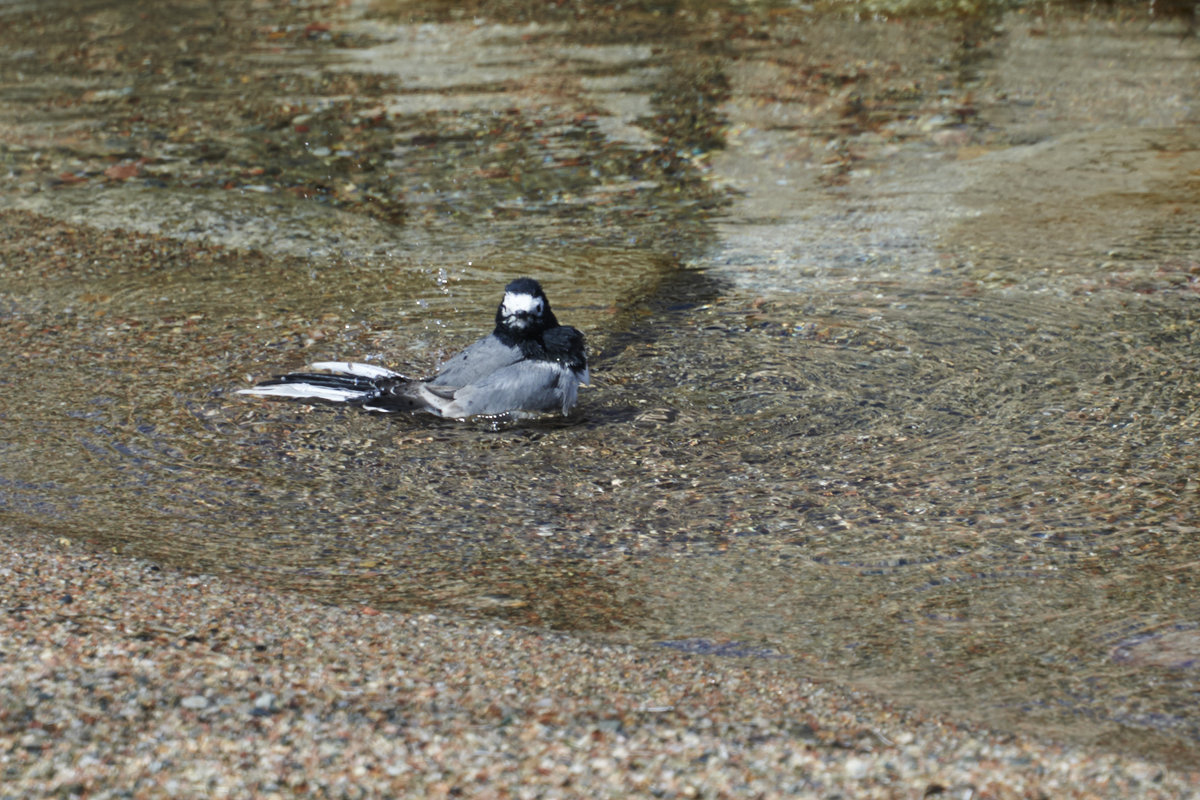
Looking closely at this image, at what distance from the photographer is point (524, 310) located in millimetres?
5809

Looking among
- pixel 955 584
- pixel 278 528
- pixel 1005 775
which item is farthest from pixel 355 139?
pixel 1005 775

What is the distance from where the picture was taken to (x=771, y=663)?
382 cm

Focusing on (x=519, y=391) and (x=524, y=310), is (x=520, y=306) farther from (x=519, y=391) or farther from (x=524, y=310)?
(x=519, y=391)

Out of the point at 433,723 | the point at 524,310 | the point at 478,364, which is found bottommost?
the point at 433,723

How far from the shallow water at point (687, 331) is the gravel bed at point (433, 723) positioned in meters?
0.21

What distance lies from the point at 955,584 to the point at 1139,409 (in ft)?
6.30

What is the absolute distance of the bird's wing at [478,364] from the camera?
5844 mm

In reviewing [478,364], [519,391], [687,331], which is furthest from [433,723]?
[687,331]

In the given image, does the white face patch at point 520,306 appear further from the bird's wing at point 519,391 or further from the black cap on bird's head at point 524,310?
the bird's wing at point 519,391

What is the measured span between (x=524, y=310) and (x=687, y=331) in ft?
4.17

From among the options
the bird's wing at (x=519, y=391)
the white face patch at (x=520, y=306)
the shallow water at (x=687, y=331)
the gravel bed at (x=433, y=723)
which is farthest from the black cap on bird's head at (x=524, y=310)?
the gravel bed at (x=433, y=723)

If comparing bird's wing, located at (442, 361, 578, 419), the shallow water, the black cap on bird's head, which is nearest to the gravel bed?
the shallow water

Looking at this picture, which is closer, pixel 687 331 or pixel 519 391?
pixel 519 391

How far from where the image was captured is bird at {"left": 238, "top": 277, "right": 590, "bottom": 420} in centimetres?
579
